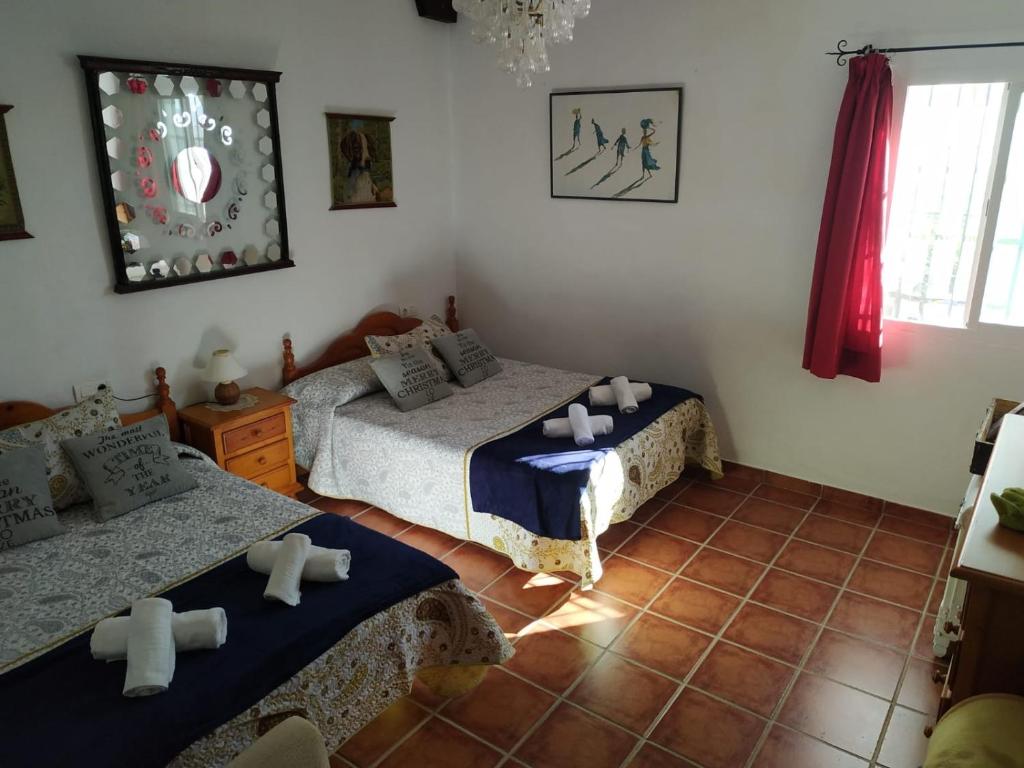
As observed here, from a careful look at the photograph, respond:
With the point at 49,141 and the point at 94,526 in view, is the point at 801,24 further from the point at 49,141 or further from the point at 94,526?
the point at 94,526

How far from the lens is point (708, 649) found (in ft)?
9.57

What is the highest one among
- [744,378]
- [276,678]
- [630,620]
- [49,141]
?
[49,141]

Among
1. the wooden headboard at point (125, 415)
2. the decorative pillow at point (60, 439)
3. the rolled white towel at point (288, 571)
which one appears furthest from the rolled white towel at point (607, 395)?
the decorative pillow at point (60, 439)

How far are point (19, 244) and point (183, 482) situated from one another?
3.79 ft

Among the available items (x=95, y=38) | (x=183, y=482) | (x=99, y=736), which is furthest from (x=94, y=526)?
(x=95, y=38)

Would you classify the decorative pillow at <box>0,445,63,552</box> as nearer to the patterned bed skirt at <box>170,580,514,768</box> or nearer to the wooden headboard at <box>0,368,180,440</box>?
the wooden headboard at <box>0,368,180,440</box>

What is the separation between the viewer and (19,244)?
9.98 feet

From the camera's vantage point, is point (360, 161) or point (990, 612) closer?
point (990, 612)

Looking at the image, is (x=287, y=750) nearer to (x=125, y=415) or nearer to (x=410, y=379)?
(x=125, y=415)

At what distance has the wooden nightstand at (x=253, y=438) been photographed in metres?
3.54

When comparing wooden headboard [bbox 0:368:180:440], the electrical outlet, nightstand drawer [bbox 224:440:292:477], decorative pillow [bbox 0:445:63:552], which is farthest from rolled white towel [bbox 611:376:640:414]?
decorative pillow [bbox 0:445:63:552]

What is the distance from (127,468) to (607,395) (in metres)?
2.23

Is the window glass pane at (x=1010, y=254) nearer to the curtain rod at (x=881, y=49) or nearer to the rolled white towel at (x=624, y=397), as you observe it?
the curtain rod at (x=881, y=49)

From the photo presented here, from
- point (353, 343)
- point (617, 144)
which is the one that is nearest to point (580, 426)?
point (353, 343)
